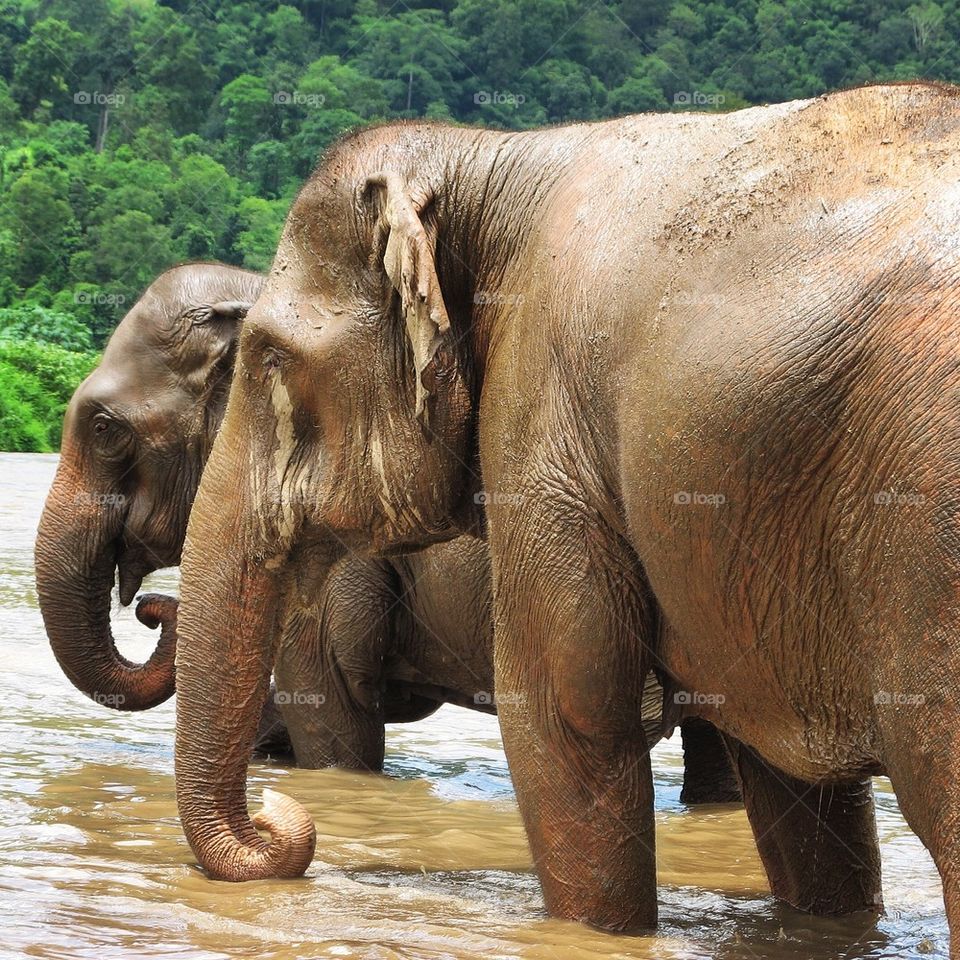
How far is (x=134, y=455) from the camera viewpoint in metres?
7.08

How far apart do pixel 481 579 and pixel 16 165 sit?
4228 centimetres

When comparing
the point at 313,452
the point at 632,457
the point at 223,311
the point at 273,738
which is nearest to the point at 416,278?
the point at 313,452

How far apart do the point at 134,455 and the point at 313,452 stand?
8.54 ft

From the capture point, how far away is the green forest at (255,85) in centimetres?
4372

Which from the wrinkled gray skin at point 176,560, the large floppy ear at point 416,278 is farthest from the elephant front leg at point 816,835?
the wrinkled gray skin at point 176,560

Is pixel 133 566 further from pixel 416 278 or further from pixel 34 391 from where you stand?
pixel 34 391

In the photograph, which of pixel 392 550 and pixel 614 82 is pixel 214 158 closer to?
pixel 614 82

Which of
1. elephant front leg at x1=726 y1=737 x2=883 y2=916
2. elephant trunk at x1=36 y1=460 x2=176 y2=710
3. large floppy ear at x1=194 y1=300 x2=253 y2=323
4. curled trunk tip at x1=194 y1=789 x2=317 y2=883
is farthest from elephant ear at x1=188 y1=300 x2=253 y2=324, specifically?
→ elephant front leg at x1=726 y1=737 x2=883 y2=916

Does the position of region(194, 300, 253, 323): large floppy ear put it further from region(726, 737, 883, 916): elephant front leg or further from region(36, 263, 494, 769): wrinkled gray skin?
region(726, 737, 883, 916): elephant front leg

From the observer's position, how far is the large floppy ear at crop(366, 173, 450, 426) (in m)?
4.14

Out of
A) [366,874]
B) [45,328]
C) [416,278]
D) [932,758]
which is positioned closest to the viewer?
[932,758]

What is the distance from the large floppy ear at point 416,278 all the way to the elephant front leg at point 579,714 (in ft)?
1.39

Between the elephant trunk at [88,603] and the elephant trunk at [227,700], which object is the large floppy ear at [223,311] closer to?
the elephant trunk at [88,603]

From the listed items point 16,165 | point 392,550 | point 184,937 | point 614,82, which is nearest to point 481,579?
point 392,550
